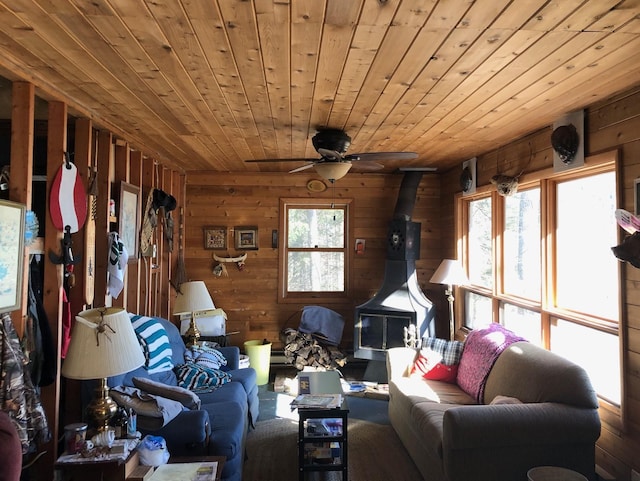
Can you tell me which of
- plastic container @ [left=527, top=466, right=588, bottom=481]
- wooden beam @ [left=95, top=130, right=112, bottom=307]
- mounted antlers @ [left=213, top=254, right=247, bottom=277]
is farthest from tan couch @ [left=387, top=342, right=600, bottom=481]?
mounted antlers @ [left=213, top=254, right=247, bottom=277]

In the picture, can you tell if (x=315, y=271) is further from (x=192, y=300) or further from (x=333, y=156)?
(x=333, y=156)

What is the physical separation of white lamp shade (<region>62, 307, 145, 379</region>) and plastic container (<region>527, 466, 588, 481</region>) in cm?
215

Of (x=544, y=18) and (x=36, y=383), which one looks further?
(x=36, y=383)

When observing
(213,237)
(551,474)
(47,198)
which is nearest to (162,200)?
(213,237)

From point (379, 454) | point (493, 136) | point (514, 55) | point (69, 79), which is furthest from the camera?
point (493, 136)

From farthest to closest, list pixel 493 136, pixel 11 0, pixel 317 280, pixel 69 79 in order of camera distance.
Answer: pixel 317 280 < pixel 493 136 < pixel 69 79 < pixel 11 0

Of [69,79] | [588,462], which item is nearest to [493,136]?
[588,462]

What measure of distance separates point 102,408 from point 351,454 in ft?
6.07

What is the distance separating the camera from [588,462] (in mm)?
2436

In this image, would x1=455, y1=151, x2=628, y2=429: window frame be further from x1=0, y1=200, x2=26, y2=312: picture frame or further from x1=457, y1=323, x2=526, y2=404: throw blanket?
x1=0, y1=200, x2=26, y2=312: picture frame

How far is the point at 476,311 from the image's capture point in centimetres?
482

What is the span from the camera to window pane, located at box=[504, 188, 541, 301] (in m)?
3.69

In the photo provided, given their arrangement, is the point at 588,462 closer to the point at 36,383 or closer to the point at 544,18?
the point at 544,18

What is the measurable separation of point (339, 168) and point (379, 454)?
7.13ft
